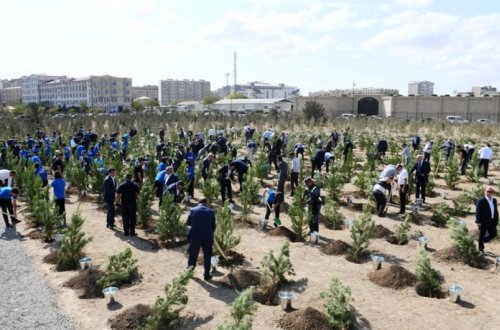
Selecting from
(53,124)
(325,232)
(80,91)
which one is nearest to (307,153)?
(325,232)

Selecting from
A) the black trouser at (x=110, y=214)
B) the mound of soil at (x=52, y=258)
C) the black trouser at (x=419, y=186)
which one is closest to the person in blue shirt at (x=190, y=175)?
the black trouser at (x=110, y=214)

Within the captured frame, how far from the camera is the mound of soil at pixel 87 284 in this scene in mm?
7258

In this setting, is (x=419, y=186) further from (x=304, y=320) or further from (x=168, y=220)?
(x=304, y=320)

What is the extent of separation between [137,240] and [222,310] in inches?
152

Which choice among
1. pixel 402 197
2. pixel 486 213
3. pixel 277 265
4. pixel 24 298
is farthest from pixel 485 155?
pixel 24 298

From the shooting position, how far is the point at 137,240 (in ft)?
32.9

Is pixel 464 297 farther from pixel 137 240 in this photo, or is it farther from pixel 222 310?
pixel 137 240

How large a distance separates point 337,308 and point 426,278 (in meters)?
1.96

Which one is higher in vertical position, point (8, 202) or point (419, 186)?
point (419, 186)

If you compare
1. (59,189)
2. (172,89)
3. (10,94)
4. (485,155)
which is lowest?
(59,189)

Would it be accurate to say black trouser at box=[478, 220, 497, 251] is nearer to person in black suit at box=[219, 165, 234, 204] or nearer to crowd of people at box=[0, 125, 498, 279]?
crowd of people at box=[0, 125, 498, 279]

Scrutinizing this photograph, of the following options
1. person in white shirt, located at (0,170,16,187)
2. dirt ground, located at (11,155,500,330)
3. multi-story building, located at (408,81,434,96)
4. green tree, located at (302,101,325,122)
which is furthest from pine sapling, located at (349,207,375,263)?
multi-story building, located at (408,81,434,96)

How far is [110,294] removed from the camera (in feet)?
22.6

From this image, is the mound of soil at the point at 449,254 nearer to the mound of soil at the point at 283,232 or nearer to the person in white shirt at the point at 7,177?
the mound of soil at the point at 283,232
